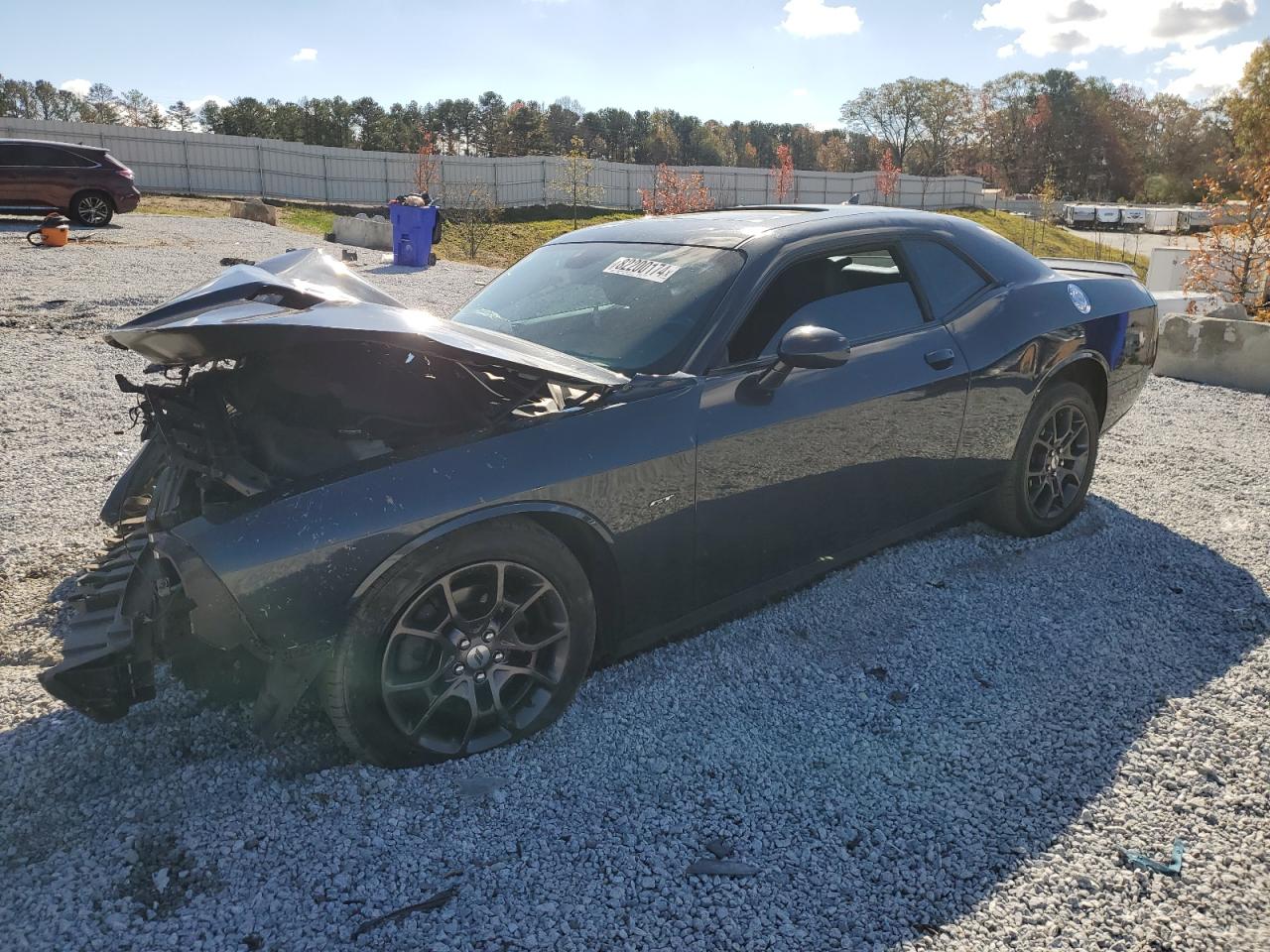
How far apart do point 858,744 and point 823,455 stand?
1.08 meters

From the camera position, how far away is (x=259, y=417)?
2969 mm

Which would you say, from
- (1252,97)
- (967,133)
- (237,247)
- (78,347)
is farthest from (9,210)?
(967,133)

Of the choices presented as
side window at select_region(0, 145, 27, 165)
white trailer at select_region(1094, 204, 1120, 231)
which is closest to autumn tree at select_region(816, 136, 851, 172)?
white trailer at select_region(1094, 204, 1120, 231)

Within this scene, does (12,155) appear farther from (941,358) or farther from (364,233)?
(941,358)

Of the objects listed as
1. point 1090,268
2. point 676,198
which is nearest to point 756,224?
point 1090,268

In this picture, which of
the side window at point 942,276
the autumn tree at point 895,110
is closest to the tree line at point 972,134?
the autumn tree at point 895,110

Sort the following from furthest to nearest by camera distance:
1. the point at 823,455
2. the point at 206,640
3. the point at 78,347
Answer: the point at 78,347, the point at 823,455, the point at 206,640

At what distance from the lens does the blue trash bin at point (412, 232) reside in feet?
52.3

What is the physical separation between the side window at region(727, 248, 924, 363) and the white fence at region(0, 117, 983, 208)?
2182 centimetres

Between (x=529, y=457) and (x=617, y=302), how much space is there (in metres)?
1.00

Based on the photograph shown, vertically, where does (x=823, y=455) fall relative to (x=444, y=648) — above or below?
above

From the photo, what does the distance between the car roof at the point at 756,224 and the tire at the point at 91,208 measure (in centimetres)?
1780

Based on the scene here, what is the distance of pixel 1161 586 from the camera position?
4.11 metres

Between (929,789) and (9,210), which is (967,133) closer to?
(9,210)
